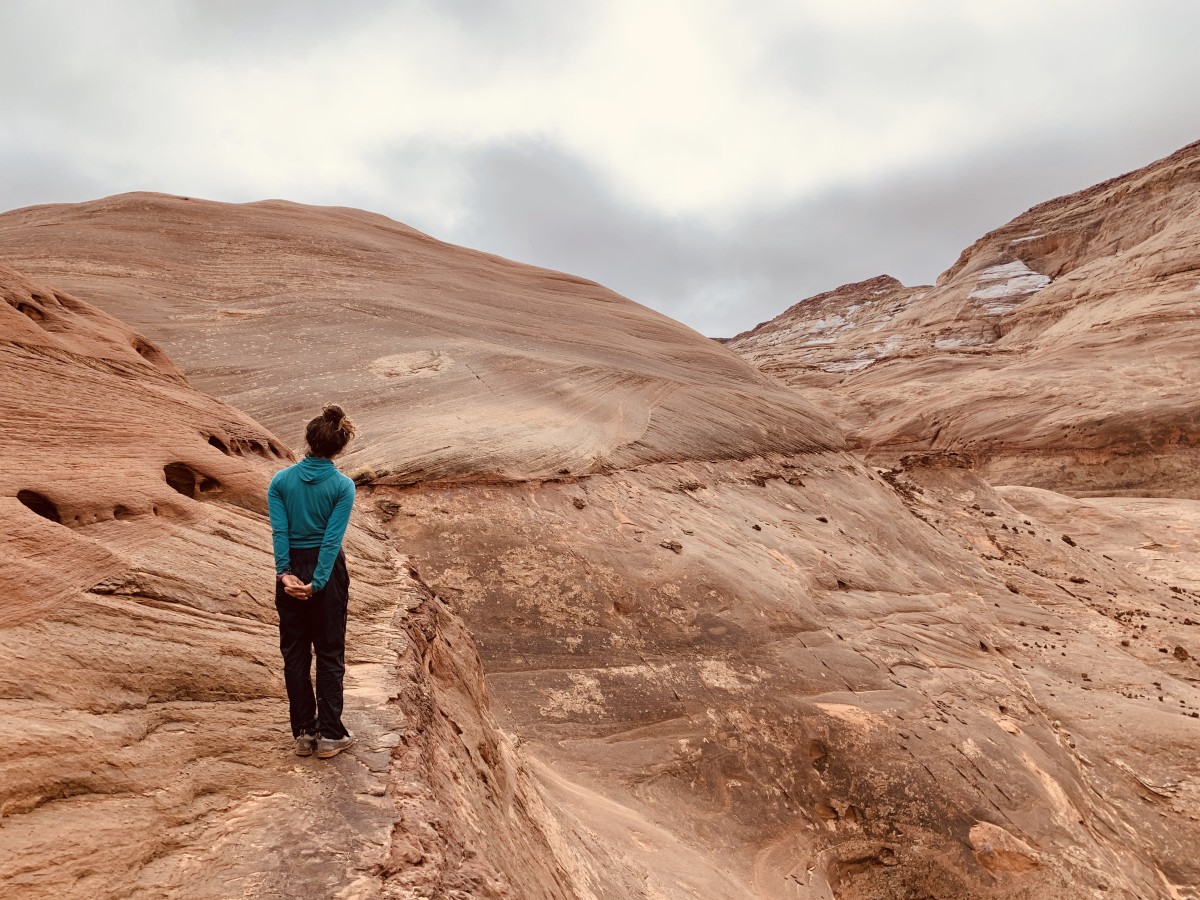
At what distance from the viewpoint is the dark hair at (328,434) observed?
336 cm

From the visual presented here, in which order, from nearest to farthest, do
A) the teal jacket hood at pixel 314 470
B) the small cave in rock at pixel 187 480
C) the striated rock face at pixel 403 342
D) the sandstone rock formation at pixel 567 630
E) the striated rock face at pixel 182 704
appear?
the striated rock face at pixel 182 704, the sandstone rock formation at pixel 567 630, the teal jacket hood at pixel 314 470, the small cave in rock at pixel 187 480, the striated rock face at pixel 403 342

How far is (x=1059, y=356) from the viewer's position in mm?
32750

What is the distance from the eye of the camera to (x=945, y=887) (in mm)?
7102

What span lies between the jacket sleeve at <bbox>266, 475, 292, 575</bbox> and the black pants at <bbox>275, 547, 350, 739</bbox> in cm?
5

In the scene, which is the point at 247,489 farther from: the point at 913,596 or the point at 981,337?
the point at 981,337

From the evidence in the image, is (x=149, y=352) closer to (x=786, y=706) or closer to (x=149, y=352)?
(x=149, y=352)

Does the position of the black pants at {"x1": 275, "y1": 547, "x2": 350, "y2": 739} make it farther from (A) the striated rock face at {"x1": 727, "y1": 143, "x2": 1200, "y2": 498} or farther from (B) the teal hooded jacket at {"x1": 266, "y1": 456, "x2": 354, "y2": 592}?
(A) the striated rock face at {"x1": 727, "y1": 143, "x2": 1200, "y2": 498}

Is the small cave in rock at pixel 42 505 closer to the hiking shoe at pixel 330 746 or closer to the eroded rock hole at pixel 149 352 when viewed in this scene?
the hiking shoe at pixel 330 746

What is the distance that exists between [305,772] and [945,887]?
21.5 ft

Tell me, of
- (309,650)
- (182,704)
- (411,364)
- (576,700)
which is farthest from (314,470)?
(411,364)

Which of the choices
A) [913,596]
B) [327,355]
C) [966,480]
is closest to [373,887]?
[327,355]

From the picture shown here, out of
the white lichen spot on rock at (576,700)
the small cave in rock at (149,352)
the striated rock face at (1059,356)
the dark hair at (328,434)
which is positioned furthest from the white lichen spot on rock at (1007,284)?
the dark hair at (328,434)

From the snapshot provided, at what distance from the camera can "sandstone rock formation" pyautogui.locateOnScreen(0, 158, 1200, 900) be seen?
3086 mm

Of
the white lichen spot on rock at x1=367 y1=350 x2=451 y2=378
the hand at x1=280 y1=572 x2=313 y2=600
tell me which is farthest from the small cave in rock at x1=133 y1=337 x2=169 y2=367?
the hand at x1=280 y1=572 x2=313 y2=600
